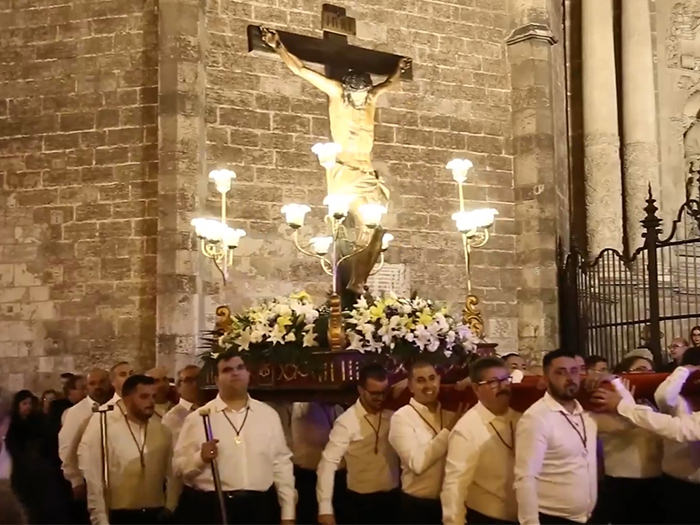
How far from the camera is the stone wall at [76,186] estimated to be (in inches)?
498

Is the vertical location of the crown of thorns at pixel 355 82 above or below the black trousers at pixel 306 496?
above

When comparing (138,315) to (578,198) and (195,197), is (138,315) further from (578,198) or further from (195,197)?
(578,198)

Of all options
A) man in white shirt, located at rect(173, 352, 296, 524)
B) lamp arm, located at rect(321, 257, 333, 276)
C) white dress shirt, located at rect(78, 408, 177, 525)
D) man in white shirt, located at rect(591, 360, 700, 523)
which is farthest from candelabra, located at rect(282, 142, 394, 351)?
man in white shirt, located at rect(591, 360, 700, 523)

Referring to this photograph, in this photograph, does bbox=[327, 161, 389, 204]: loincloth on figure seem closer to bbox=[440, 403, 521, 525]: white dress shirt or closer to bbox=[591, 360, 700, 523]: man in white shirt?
bbox=[440, 403, 521, 525]: white dress shirt

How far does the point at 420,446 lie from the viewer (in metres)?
6.22

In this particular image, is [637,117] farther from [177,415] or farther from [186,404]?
[177,415]

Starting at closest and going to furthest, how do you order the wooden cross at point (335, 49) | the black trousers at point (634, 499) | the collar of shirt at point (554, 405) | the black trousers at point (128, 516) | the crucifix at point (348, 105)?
the collar of shirt at point (554, 405) → the black trousers at point (634, 499) → the black trousers at point (128, 516) → the crucifix at point (348, 105) → the wooden cross at point (335, 49)

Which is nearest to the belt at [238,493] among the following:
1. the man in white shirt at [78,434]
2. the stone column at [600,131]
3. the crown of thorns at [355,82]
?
the man in white shirt at [78,434]

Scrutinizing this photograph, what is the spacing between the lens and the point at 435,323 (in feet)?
28.2

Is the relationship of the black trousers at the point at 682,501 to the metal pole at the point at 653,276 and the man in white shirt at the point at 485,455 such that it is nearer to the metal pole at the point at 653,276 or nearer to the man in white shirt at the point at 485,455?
the man in white shirt at the point at 485,455

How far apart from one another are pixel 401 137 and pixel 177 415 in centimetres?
730

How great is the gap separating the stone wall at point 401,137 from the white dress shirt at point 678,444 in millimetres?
7485

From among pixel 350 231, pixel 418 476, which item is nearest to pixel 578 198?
pixel 350 231

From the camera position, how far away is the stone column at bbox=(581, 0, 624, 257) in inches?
607
